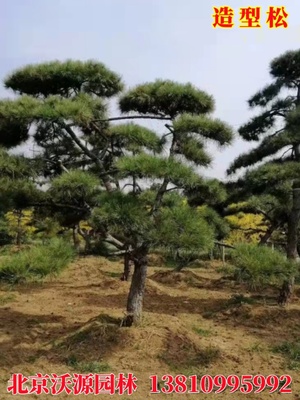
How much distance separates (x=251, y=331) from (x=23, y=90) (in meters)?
3.85

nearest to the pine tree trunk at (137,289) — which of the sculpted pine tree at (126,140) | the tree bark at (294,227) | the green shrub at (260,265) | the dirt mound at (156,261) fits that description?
the sculpted pine tree at (126,140)

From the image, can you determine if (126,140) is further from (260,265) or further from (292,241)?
(292,241)

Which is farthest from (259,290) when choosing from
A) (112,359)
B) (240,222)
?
(240,222)

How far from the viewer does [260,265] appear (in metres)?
3.39

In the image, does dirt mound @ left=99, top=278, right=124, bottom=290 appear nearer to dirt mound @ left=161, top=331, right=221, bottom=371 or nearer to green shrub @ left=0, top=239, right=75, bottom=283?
dirt mound @ left=161, top=331, right=221, bottom=371

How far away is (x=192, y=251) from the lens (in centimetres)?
348

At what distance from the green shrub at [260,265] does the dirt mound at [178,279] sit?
4.63 m

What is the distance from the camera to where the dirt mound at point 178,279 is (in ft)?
27.0

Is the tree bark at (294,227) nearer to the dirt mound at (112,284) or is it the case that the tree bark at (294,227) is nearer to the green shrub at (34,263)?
the dirt mound at (112,284)

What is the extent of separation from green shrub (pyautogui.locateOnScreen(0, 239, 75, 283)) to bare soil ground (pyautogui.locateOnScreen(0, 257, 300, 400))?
0.82m

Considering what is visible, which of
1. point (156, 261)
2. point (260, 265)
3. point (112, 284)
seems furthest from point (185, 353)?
point (156, 261)

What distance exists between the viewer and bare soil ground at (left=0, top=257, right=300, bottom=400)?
3.61 m

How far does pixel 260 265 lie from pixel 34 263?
6.04ft

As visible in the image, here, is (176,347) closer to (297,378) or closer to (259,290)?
(297,378)
